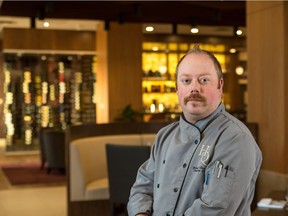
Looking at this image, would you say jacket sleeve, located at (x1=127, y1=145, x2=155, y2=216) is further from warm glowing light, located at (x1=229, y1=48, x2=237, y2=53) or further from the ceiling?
warm glowing light, located at (x1=229, y1=48, x2=237, y2=53)

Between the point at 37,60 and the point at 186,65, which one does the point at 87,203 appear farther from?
the point at 37,60

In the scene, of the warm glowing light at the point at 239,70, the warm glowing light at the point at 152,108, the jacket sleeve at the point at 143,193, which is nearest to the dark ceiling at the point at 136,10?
the warm glowing light at the point at 152,108

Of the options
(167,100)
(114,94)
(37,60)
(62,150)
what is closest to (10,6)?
(62,150)

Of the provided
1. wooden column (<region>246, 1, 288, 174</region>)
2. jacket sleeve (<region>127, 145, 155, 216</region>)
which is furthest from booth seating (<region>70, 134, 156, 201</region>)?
jacket sleeve (<region>127, 145, 155, 216</region>)

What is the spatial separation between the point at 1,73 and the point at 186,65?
13.0m

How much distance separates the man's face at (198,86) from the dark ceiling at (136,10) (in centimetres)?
630

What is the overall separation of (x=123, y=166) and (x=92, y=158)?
1.21m

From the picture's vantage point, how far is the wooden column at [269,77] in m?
5.07

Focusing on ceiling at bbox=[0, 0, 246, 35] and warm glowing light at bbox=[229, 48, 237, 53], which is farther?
warm glowing light at bbox=[229, 48, 237, 53]

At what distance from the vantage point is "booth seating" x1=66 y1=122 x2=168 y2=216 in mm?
5543

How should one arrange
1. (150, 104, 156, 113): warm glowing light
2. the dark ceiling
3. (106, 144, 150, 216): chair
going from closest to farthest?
1. (106, 144, 150, 216): chair
2. the dark ceiling
3. (150, 104, 156, 113): warm glowing light

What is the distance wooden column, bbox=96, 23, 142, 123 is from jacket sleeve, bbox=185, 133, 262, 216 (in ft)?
30.8

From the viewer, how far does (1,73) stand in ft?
45.7

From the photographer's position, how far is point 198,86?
61.4 inches
